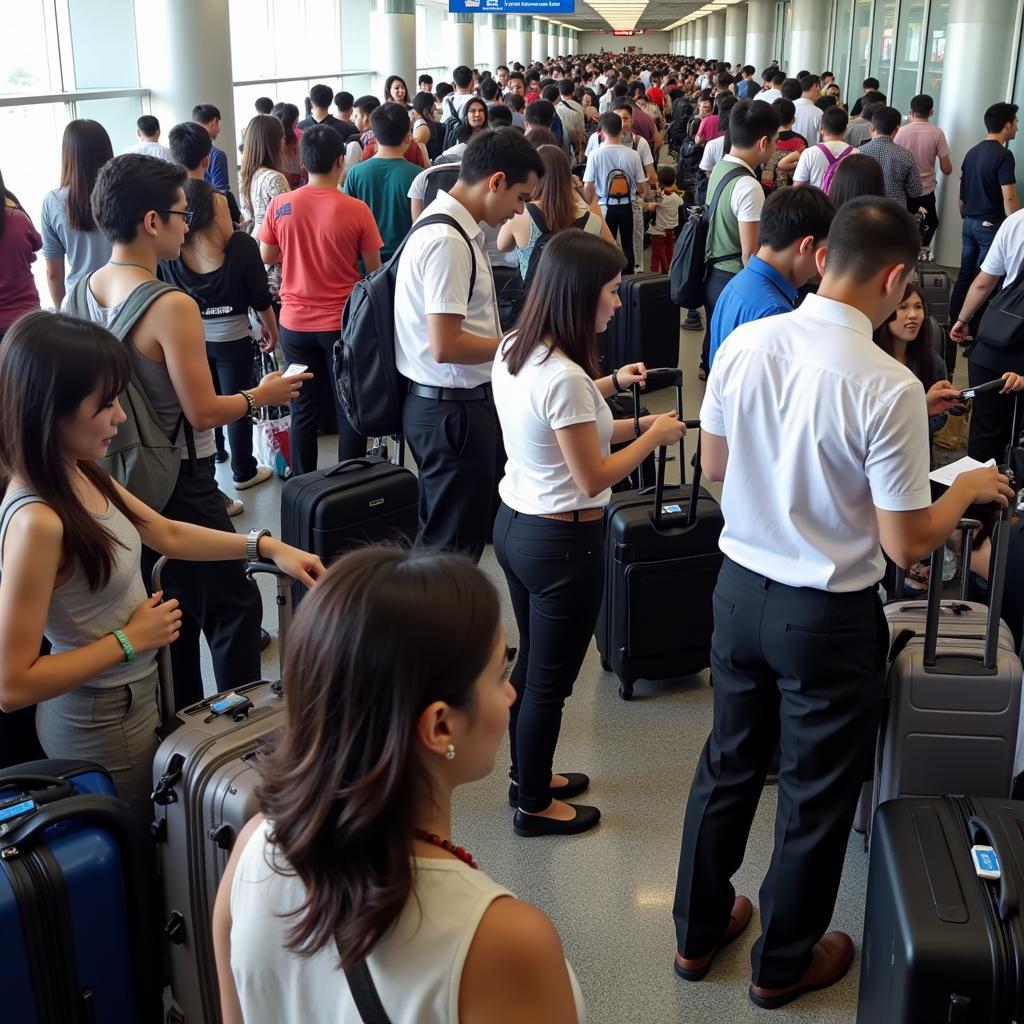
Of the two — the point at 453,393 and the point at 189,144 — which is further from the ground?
the point at 189,144

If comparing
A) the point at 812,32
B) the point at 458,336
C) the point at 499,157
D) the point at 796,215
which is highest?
the point at 812,32

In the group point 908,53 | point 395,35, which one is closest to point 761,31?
point 908,53

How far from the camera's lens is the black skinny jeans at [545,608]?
273cm

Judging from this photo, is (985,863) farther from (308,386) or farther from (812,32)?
(812,32)

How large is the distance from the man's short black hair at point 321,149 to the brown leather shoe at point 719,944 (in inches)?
138

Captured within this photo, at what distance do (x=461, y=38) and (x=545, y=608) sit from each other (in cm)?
2336

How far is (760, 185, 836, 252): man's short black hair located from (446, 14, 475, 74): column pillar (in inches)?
876

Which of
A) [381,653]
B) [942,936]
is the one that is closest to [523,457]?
[942,936]

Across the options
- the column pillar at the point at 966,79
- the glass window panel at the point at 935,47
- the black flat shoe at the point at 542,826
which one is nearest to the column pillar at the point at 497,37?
the glass window panel at the point at 935,47

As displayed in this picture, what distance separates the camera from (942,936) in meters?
1.85

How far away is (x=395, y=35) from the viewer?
1795cm

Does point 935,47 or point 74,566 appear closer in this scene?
point 74,566

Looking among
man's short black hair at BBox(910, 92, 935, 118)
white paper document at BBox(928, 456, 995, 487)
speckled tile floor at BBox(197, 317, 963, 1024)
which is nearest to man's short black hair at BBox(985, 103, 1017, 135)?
man's short black hair at BBox(910, 92, 935, 118)

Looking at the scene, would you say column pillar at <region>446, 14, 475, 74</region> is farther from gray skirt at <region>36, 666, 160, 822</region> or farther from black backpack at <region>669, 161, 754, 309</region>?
gray skirt at <region>36, 666, 160, 822</region>
